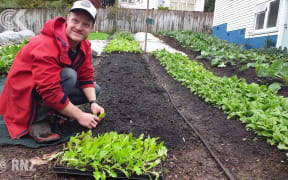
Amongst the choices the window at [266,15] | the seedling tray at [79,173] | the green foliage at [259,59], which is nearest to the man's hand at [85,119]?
the seedling tray at [79,173]

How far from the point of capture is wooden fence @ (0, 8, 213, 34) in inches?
648

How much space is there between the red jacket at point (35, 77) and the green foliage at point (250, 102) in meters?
2.16

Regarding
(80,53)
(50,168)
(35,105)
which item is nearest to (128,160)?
(50,168)

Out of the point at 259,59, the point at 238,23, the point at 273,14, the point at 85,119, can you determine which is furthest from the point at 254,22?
the point at 85,119

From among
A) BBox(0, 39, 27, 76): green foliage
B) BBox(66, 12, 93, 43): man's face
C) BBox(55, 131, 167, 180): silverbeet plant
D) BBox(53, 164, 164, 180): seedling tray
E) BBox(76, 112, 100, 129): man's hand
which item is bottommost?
BBox(53, 164, 164, 180): seedling tray

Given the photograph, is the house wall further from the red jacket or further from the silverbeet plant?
the red jacket

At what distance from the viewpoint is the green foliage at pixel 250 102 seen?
2.39 m

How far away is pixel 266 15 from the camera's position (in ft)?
27.7

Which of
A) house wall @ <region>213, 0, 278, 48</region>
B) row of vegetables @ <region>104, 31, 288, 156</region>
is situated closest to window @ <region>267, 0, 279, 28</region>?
house wall @ <region>213, 0, 278, 48</region>

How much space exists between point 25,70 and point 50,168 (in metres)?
0.88

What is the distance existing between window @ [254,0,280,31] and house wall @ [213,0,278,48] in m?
0.24

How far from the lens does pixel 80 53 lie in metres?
2.26

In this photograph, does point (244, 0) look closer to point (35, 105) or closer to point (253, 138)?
point (253, 138)

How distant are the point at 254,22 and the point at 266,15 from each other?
0.87m
